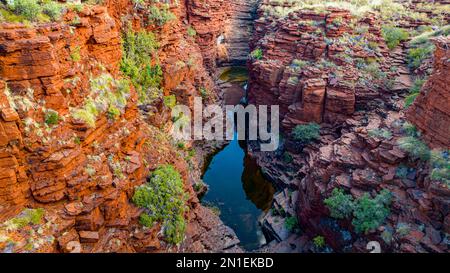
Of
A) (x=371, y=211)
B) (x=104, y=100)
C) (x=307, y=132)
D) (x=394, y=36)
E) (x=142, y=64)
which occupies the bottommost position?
(x=371, y=211)

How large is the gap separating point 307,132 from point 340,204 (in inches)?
368

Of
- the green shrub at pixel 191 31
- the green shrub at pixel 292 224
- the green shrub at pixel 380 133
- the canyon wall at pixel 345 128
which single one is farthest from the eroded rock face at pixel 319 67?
the green shrub at pixel 292 224

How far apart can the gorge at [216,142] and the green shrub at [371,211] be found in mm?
59

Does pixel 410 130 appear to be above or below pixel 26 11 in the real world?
below

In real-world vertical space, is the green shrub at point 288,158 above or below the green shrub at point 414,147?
below

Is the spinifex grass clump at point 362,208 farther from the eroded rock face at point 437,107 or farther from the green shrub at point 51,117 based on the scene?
the green shrub at point 51,117

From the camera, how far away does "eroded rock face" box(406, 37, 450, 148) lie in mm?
14023

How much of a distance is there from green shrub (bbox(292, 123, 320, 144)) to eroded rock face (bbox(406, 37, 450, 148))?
9.06 m

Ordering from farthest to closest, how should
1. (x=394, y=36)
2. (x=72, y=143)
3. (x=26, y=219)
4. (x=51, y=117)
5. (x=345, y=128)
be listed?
(x=394, y=36) < (x=345, y=128) < (x=72, y=143) < (x=51, y=117) < (x=26, y=219)

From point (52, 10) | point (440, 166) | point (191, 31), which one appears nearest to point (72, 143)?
point (52, 10)

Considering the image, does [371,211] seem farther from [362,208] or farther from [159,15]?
[159,15]

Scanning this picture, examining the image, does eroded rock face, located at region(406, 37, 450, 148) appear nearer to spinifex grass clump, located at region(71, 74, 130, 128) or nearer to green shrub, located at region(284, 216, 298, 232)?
green shrub, located at region(284, 216, 298, 232)

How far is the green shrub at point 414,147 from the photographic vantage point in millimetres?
14320

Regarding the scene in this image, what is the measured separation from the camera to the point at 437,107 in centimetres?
1439
